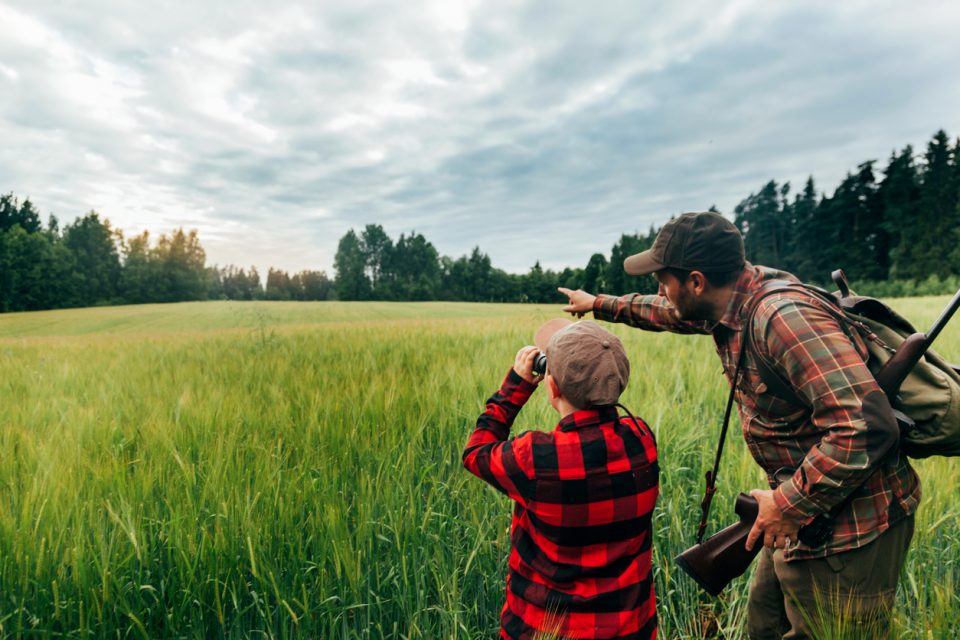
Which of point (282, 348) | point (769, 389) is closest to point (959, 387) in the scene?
point (769, 389)

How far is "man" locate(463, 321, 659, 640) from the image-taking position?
1267 millimetres

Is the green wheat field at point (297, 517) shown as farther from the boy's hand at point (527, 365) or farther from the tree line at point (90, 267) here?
the tree line at point (90, 267)

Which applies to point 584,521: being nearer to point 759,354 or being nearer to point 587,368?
point 587,368

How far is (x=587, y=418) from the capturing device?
1.30m

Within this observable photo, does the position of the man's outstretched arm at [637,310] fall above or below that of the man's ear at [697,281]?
below

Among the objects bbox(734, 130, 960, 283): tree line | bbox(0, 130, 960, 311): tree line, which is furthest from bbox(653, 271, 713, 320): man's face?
bbox(734, 130, 960, 283): tree line

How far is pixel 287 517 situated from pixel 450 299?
40.6 m

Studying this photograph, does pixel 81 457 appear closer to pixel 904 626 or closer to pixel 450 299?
pixel 904 626

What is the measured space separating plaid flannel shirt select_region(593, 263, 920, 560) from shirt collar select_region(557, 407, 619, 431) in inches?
21.3

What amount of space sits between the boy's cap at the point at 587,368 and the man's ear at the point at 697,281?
587 mm

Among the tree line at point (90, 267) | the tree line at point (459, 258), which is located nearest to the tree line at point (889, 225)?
the tree line at point (459, 258)

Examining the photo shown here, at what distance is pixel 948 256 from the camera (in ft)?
129

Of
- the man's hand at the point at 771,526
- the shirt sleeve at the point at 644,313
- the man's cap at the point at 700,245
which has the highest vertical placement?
the man's cap at the point at 700,245

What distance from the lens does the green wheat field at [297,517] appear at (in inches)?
65.1
